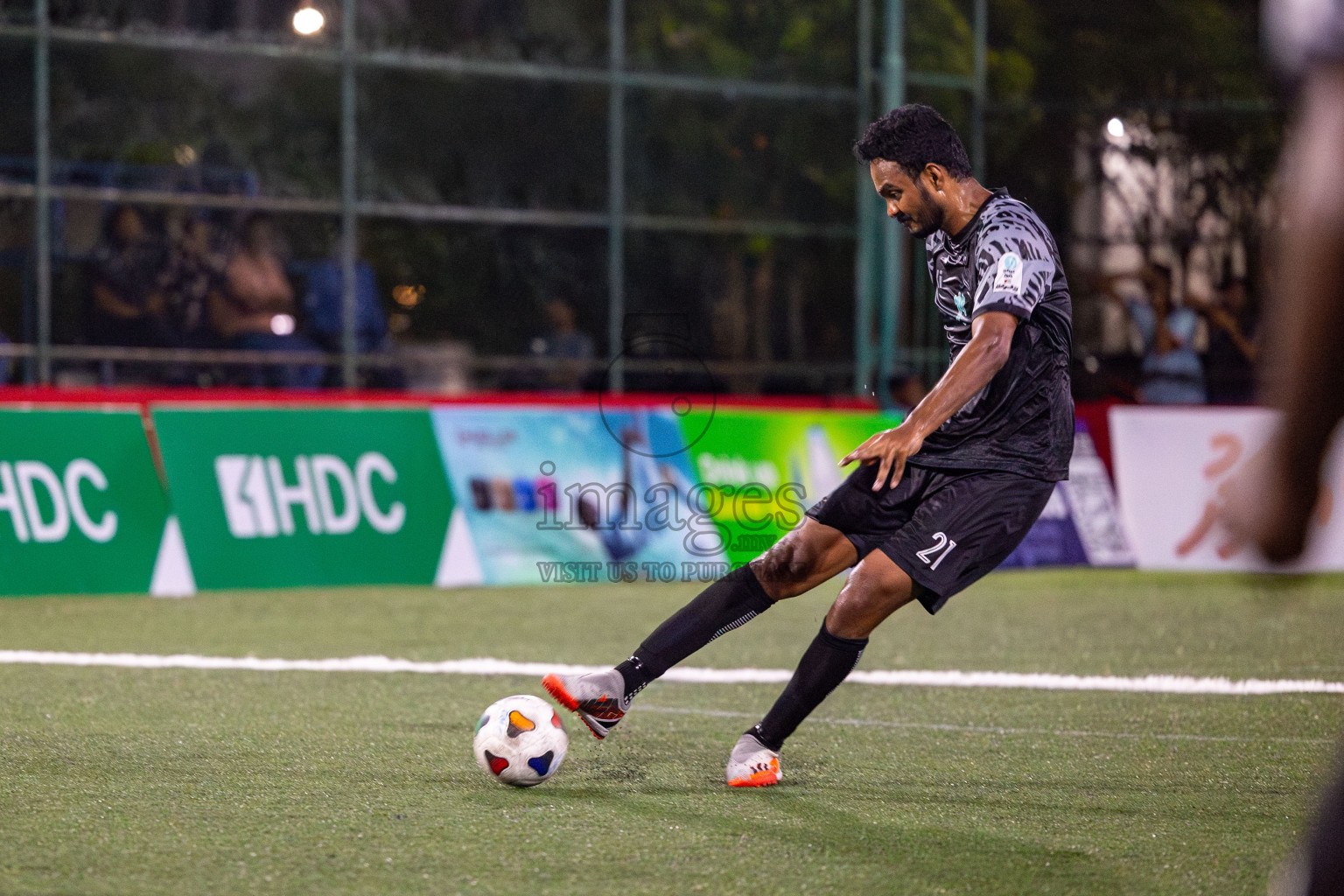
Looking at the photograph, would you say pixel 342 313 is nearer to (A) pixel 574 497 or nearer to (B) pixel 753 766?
(A) pixel 574 497

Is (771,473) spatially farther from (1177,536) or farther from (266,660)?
(266,660)

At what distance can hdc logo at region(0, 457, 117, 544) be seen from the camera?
10.8 m

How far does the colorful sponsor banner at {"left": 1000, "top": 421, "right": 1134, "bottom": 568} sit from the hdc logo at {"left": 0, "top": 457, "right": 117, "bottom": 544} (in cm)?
693

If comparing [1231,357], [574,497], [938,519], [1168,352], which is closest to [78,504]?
[574,497]

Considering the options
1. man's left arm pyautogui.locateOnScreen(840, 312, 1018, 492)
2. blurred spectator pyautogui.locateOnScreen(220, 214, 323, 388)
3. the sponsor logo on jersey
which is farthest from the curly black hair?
blurred spectator pyautogui.locateOnScreen(220, 214, 323, 388)

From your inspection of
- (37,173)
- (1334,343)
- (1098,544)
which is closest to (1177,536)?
(1098,544)

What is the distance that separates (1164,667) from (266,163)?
1062 centimetres

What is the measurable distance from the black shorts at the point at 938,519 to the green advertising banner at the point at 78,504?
7.11m

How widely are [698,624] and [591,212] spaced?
1234 centimetres

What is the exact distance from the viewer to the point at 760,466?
13.0 meters

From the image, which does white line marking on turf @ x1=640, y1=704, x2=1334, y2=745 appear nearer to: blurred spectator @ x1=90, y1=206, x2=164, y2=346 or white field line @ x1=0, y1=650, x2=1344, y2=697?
white field line @ x1=0, y1=650, x2=1344, y2=697

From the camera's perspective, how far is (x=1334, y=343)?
2135 mm

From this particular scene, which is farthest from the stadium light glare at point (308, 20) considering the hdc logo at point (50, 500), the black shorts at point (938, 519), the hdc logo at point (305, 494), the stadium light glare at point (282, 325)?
the black shorts at point (938, 519)

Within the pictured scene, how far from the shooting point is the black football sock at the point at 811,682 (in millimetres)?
5281
